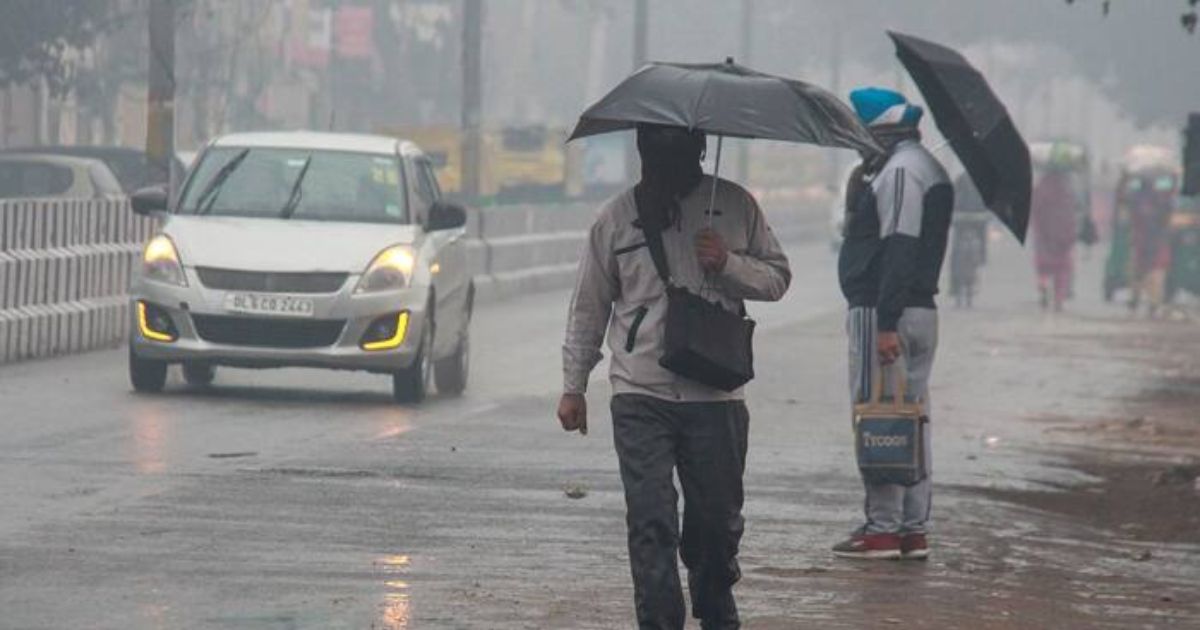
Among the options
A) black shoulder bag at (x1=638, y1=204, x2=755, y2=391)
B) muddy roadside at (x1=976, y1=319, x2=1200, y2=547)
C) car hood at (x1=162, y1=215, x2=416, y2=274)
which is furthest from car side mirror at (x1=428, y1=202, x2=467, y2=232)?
black shoulder bag at (x1=638, y1=204, x2=755, y2=391)

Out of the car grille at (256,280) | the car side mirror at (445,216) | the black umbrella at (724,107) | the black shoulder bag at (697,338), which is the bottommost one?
the car grille at (256,280)

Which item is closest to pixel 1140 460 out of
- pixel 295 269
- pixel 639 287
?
pixel 295 269

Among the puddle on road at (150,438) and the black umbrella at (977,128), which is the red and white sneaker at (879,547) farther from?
the puddle on road at (150,438)

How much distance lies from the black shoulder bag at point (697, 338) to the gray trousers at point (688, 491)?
0.12 meters

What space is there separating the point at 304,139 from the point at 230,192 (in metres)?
0.86

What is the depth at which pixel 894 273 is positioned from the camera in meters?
11.4

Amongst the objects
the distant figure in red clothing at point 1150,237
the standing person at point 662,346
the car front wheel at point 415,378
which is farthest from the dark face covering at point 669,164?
the distant figure in red clothing at point 1150,237

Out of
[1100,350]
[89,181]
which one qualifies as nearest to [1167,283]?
[1100,350]

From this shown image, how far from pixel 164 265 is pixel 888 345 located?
7.90 m

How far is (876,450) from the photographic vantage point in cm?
1162

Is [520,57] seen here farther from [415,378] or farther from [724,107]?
[724,107]

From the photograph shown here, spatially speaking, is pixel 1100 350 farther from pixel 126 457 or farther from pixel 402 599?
pixel 402 599

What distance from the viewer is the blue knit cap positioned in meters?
11.7

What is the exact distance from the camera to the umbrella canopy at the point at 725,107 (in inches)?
341
